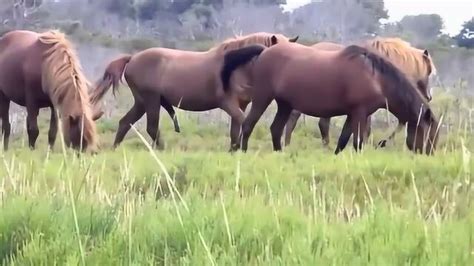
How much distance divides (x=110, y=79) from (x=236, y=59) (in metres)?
2.24

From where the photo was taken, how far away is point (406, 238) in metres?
4.27

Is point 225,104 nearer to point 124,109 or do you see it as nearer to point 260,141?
point 260,141

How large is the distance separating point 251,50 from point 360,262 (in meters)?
8.44

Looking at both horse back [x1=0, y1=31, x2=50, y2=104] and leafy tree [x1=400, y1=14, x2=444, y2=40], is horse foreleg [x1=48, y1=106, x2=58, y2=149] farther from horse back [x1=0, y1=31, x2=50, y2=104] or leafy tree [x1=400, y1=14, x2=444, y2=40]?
leafy tree [x1=400, y1=14, x2=444, y2=40]

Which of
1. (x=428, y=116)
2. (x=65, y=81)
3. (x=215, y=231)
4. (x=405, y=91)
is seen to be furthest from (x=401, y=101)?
(x=215, y=231)

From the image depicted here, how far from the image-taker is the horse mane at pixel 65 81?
9914 mm

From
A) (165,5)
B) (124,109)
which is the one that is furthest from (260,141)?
(165,5)

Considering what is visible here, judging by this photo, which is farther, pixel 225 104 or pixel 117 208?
pixel 225 104

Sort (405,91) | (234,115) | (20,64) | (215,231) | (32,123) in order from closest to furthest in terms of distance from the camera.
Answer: (215,231), (405,91), (32,123), (20,64), (234,115)

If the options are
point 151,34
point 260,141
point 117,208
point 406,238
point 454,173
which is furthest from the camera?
point 151,34

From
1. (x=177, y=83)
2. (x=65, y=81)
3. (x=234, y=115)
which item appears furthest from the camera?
(x=177, y=83)

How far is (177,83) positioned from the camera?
507 inches

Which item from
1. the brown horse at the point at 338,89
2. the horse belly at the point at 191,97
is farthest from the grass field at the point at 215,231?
the horse belly at the point at 191,97

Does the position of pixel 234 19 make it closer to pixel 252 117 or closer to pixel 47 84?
pixel 252 117
